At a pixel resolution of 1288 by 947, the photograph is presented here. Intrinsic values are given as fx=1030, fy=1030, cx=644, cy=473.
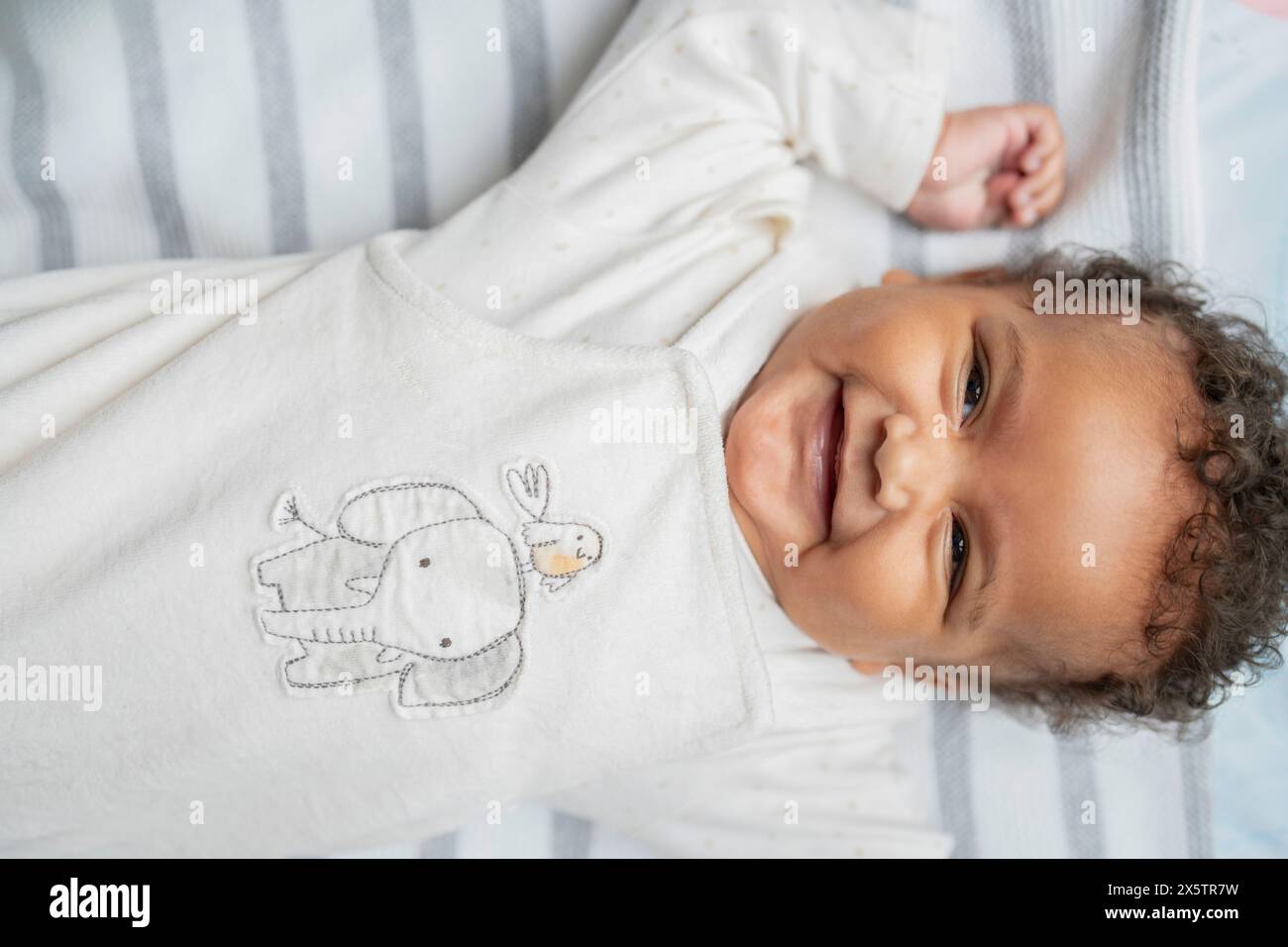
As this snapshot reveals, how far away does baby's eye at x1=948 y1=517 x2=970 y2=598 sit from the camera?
125 cm

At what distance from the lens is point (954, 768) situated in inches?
64.6

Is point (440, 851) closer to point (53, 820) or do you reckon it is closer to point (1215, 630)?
point (53, 820)

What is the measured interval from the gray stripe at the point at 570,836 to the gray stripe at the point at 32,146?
113cm

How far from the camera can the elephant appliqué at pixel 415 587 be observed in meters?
1.21

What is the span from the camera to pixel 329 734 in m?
1.25

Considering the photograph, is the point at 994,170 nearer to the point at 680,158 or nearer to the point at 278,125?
the point at 680,158

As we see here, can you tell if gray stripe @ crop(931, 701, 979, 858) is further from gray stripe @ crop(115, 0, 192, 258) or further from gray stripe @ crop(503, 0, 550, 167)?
gray stripe @ crop(115, 0, 192, 258)

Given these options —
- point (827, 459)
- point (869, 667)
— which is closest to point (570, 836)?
point (869, 667)

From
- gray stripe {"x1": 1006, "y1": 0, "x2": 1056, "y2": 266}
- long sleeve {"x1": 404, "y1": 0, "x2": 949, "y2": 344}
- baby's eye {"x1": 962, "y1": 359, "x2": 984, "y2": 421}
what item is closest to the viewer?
baby's eye {"x1": 962, "y1": 359, "x2": 984, "y2": 421}

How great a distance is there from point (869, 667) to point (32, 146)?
1405 millimetres

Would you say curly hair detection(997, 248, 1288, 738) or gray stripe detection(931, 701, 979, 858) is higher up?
curly hair detection(997, 248, 1288, 738)

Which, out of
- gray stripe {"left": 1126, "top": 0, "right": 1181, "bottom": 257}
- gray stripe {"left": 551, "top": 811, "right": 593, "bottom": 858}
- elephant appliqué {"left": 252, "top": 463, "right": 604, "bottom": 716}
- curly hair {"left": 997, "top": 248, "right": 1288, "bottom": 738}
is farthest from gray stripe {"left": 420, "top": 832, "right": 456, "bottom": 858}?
gray stripe {"left": 1126, "top": 0, "right": 1181, "bottom": 257}

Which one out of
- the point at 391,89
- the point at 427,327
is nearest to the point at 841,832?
the point at 427,327

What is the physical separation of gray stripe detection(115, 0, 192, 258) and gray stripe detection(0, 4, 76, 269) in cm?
12
